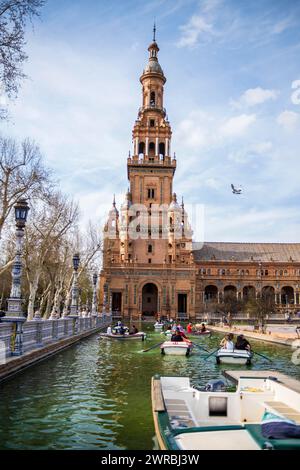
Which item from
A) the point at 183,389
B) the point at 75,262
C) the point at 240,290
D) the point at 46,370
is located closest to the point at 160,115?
the point at 240,290

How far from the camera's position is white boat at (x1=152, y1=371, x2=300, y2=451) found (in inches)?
238

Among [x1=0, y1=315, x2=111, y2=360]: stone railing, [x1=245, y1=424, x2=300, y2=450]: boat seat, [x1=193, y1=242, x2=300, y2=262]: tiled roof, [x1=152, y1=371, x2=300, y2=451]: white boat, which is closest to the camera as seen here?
[x1=245, y1=424, x2=300, y2=450]: boat seat

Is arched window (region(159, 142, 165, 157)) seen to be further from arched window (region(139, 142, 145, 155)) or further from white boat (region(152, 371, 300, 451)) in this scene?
white boat (region(152, 371, 300, 451))

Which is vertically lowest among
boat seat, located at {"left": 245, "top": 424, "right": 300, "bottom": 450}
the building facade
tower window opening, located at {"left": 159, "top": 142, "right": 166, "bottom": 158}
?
boat seat, located at {"left": 245, "top": 424, "right": 300, "bottom": 450}

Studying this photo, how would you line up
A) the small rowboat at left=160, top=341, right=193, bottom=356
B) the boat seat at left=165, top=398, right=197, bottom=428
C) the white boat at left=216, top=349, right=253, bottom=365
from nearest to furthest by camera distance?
the boat seat at left=165, top=398, right=197, bottom=428 < the white boat at left=216, top=349, right=253, bottom=365 < the small rowboat at left=160, top=341, right=193, bottom=356

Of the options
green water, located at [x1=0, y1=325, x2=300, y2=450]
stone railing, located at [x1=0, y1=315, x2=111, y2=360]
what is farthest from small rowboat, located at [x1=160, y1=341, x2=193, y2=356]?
stone railing, located at [x1=0, y1=315, x2=111, y2=360]

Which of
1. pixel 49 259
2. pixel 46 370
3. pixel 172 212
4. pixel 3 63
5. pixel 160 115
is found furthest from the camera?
pixel 160 115

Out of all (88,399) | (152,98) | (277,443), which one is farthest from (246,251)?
(277,443)

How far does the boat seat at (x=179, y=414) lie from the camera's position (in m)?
7.61

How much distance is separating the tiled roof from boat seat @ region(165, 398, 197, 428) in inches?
3245

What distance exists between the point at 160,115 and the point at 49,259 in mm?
50874

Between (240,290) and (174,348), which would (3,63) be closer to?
(174,348)
